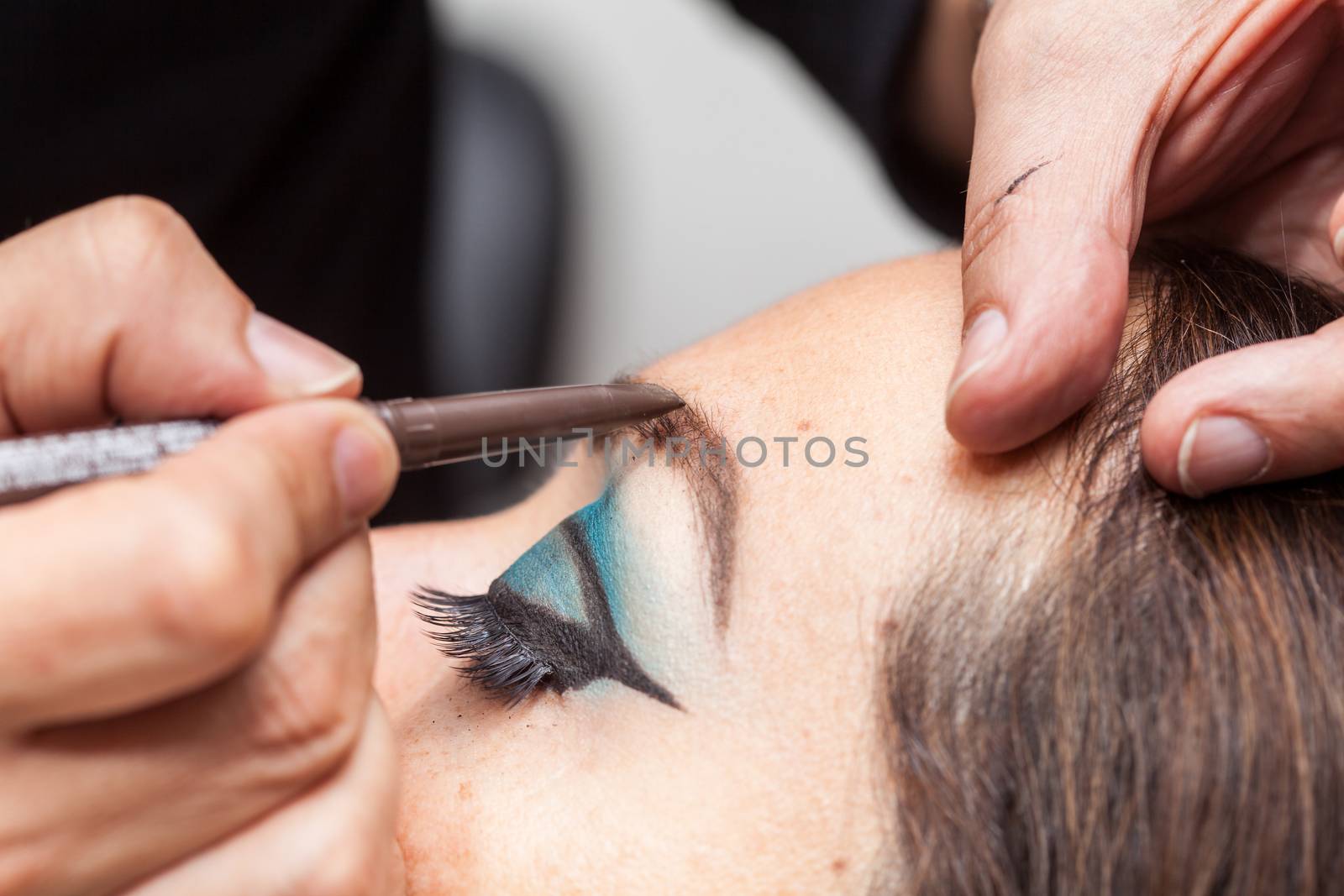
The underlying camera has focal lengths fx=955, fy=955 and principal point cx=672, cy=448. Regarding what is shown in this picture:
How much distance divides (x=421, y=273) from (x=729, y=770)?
909 mm

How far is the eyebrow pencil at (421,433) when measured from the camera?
393 millimetres

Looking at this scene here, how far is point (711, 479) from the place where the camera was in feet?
1.85

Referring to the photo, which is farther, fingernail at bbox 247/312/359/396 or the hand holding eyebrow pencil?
fingernail at bbox 247/312/359/396

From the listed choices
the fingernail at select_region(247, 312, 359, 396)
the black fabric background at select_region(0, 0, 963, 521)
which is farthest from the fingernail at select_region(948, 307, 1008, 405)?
the black fabric background at select_region(0, 0, 963, 521)

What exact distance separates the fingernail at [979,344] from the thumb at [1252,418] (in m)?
0.09

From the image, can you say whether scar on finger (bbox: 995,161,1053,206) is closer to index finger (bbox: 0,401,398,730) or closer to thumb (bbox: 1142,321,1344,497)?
thumb (bbox: 1142,321,1344,497)

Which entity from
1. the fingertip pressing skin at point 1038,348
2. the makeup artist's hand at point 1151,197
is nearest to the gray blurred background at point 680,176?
the makeup artist's hand at point 1151,197

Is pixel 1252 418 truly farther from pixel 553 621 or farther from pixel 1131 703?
pixel 553 621

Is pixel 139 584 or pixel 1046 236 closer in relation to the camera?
pixel 139 584

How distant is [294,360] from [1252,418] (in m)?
0.47

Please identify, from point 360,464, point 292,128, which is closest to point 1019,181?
point 360,464

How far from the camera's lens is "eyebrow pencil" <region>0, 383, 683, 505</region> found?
1.29ft

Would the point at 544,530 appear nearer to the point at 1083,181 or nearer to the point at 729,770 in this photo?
the point at 729,770

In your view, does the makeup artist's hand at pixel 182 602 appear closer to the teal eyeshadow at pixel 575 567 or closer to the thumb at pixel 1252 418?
the teal eyeshadow at pixel 575 567
